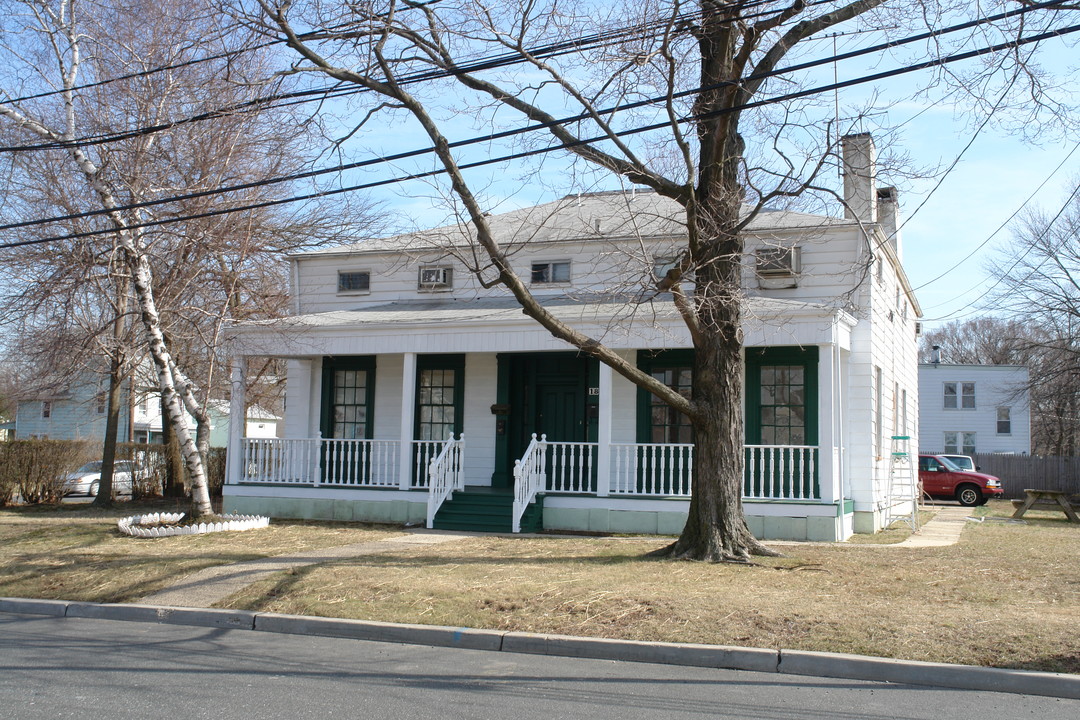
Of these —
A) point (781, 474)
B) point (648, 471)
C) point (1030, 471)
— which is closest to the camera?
point (781, 474)

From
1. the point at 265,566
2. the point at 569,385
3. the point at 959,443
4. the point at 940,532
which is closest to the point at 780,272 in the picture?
the point at 569,385

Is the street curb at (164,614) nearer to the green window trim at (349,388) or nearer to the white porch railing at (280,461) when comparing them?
the white porch railing at (280,461)

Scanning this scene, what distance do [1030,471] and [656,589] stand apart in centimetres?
3041

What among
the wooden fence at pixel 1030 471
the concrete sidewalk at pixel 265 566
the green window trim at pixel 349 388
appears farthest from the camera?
the wooden fence at pixel 1030 471

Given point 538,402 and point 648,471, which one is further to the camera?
point 538,402

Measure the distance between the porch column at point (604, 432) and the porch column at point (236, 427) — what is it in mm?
6610

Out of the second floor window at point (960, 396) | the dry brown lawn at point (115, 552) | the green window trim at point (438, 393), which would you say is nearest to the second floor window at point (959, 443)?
the second floor window at point (960, 396)

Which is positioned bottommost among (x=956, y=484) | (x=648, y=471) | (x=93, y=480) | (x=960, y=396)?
(x=93, y=480)

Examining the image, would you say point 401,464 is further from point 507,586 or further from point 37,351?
point 37,351

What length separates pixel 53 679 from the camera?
650 centimetres

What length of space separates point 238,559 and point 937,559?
8737mm

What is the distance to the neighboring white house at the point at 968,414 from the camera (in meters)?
40.2

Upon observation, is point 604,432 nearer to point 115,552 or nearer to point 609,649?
point 115,552

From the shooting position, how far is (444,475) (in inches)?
603
